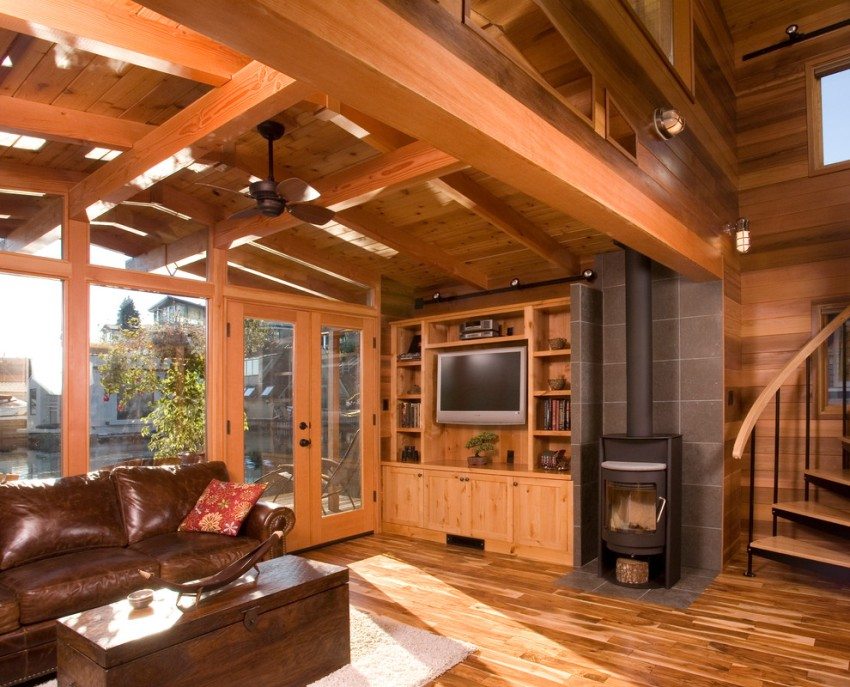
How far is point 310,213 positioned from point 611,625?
3.01 meters

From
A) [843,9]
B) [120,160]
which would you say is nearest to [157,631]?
[120,160]

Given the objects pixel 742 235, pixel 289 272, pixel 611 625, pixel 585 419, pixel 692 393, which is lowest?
pixel 611 625

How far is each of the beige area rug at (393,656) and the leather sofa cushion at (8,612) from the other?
335mm

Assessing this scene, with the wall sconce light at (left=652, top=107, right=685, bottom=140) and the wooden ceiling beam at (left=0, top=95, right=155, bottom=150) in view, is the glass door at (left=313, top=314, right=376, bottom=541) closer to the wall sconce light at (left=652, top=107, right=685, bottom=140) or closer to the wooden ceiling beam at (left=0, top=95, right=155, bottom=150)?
the wooden ceiling beam at (left=0, top=95, right=155, bottom=150)

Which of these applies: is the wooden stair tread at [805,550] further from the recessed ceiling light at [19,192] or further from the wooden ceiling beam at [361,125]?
the recessed ceiling light at [19,192]

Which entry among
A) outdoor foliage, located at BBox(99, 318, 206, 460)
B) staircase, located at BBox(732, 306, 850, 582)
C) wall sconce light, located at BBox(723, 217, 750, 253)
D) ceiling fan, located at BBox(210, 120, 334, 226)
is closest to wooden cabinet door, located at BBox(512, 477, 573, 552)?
staircase, located at BBox(732, 306, 850, 582)

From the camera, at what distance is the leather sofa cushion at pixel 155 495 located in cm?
403

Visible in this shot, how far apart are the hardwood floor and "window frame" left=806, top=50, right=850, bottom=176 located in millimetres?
3169

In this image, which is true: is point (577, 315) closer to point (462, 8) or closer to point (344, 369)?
point (344, 369)

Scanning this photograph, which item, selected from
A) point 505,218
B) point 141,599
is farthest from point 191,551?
point 505,218

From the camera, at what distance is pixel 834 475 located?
170 inches

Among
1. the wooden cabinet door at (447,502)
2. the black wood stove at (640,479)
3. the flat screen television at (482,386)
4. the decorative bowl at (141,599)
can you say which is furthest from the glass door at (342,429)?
the decorative bowl at (141,599)

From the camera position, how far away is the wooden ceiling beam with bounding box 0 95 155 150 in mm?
3289

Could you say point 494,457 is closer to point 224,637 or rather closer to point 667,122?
point 667,122
